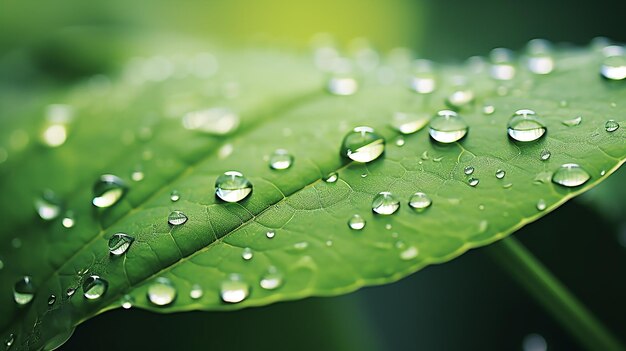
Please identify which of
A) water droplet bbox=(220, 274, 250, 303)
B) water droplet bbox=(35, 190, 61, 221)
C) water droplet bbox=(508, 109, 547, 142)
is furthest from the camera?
water droplet bbox=(35, 190, 61, 221)

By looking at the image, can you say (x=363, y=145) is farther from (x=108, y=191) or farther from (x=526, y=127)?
(x=108, y=191)

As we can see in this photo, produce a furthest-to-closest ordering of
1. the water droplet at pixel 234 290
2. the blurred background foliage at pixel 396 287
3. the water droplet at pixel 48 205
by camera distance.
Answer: the blurred background foliage at pixel 396 287 < the water droplet at pixel 48 205 < the water droplet at pixel 234 290

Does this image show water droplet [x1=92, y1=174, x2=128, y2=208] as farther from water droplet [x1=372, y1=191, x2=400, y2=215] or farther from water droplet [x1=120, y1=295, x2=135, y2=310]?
water droplet [x1=372, y1=191, x2=400, y2=215]

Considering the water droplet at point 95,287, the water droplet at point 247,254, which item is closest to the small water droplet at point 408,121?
the water droplet at point 247,254

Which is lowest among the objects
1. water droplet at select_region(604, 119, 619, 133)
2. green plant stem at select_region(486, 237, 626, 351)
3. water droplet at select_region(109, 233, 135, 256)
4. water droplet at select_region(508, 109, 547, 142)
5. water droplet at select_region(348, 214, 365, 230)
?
green plant stem at select_region(486, 237, 626, 351)

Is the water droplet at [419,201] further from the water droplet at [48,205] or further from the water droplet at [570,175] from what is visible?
the water droplet at [48,205]

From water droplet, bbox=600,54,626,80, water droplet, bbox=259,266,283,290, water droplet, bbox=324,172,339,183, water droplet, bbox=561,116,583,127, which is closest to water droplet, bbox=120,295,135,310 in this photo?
water droplet, bbox=259,266,283,290
